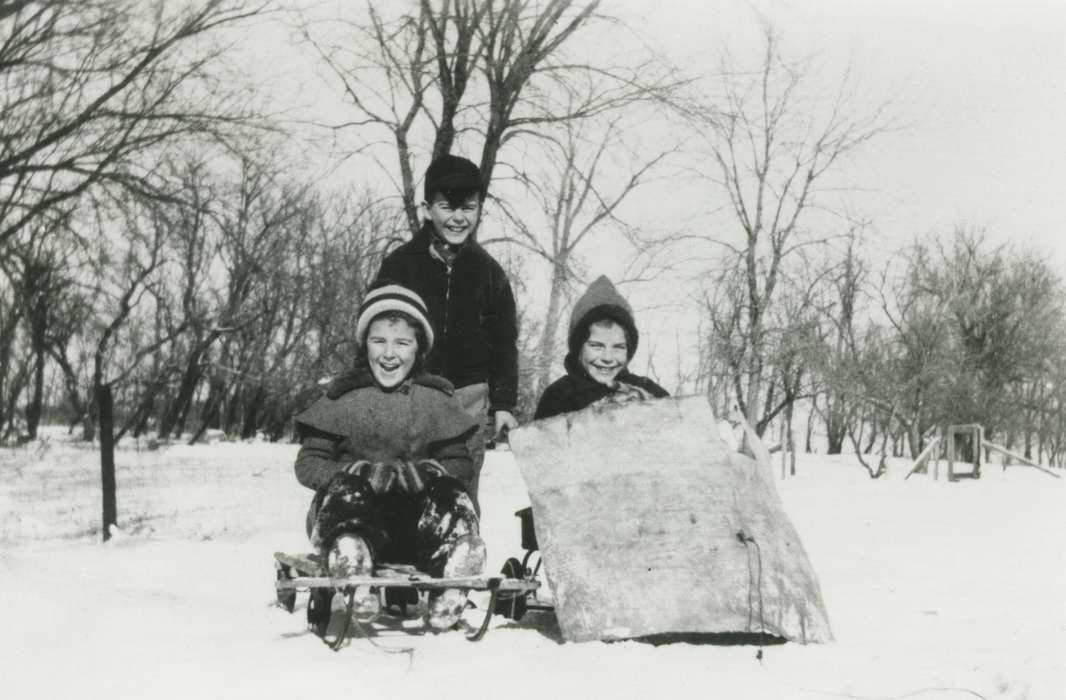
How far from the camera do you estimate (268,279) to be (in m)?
35.9

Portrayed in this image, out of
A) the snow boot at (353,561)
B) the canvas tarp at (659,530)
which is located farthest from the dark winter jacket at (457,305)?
the snow boot at (353,561)

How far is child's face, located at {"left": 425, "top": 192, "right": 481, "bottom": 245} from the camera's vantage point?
4.95 m

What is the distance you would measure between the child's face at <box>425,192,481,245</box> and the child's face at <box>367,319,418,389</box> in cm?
72

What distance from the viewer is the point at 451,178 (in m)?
4.89

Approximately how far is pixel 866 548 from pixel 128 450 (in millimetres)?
20399

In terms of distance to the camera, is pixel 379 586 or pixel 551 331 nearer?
pixel 379 586

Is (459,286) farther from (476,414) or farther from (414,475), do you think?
(414,475)

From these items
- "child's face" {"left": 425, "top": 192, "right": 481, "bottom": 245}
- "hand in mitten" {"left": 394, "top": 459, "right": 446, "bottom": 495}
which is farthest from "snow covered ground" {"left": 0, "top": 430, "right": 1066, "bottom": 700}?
"child's face" {"left": 425, "top": 192, "right": 481, "bottom": 245}

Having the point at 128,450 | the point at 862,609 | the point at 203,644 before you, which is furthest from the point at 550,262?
the point at 128,450

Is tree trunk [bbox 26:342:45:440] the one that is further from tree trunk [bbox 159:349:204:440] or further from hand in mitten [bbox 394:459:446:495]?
hand in mitten [bbox 394:459:446:495]

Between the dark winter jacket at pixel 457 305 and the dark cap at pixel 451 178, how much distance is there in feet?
0.72

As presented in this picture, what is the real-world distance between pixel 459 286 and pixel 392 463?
1.19 meters

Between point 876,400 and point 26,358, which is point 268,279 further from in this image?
point 876,400

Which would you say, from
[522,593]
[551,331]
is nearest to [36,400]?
[551,331]
